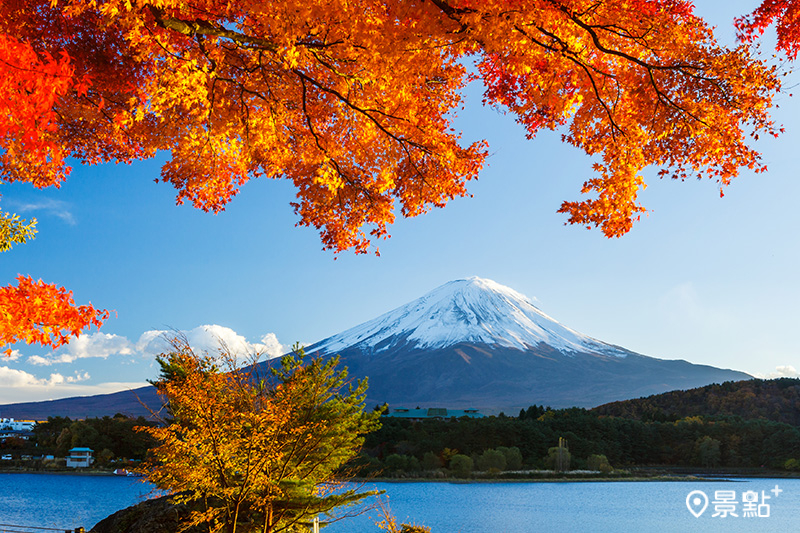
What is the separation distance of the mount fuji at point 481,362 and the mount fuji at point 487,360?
0.22 meters

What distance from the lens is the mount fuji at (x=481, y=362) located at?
389ft

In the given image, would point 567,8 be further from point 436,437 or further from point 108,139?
point 436,437

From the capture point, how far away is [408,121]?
527 cm


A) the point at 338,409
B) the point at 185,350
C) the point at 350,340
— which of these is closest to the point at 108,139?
the point at 185,350

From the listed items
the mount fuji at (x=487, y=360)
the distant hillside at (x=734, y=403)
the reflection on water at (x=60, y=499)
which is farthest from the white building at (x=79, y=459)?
the mount fuji at (x=487, y=360)

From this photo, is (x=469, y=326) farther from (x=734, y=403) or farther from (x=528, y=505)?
(x=528, y=505)

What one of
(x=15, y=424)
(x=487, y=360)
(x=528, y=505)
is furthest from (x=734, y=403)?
(x=15, y=424)

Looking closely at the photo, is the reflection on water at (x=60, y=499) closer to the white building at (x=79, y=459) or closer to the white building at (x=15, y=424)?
the white building at (x=79, y=459)

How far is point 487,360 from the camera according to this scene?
136 m

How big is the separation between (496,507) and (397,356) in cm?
10623

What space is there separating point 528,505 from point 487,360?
102139 mm

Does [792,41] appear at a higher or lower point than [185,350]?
higher

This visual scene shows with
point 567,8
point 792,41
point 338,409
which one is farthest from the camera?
point 338,409

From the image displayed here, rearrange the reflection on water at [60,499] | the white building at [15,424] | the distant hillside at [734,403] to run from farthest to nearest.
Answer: the white building at [15,424] < the distant hillside at [734,403] < the reflection on water at [60,499]
